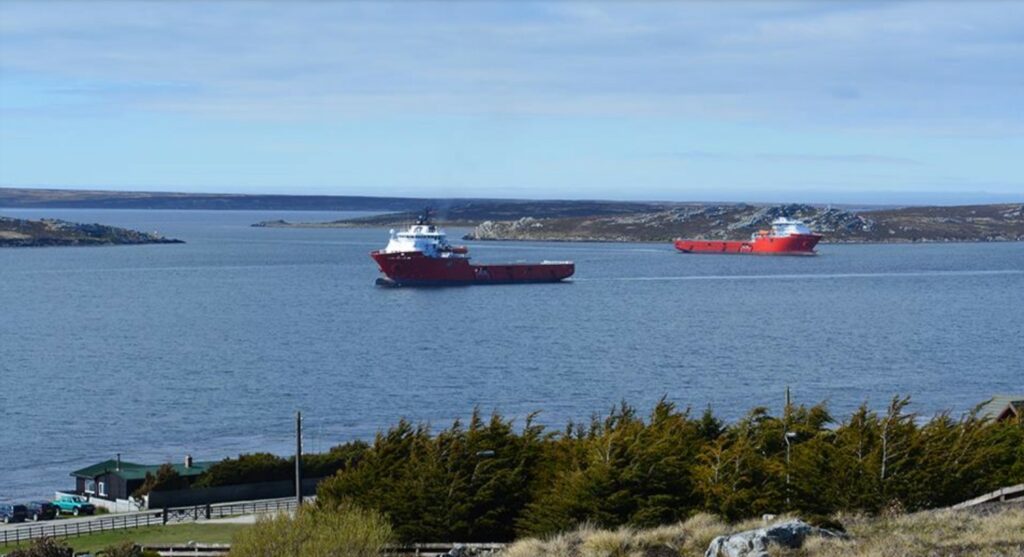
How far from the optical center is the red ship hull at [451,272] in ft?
365

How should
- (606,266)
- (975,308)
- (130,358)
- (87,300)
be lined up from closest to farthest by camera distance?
(130,358)
(975,308)
(87,300)
(606,266)

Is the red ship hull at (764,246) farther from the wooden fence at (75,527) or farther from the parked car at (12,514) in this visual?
the parked car at (12,514)

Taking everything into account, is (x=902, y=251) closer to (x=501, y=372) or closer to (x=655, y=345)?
(x=655, y=345)

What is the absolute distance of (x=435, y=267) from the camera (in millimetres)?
113188

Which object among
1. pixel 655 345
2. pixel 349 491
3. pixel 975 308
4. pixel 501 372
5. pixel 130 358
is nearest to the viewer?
pixel 349 491

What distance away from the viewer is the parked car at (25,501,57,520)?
30513mm

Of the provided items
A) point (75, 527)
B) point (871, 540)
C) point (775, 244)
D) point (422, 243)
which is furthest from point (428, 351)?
point (775, 244)

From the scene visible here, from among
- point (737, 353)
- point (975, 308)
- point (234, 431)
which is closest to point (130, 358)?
point (234, 431)

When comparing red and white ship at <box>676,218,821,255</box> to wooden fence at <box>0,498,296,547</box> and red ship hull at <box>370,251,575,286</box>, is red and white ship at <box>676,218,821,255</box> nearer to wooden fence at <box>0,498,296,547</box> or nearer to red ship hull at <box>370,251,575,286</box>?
red ship hull at <box>370,251,575,286</box>

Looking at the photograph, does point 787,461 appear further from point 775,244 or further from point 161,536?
point 775,244

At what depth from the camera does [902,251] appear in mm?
179250

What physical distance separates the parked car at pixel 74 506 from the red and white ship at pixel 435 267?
253 feet

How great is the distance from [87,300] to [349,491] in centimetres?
7678

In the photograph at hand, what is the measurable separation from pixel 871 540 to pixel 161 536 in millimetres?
15877
